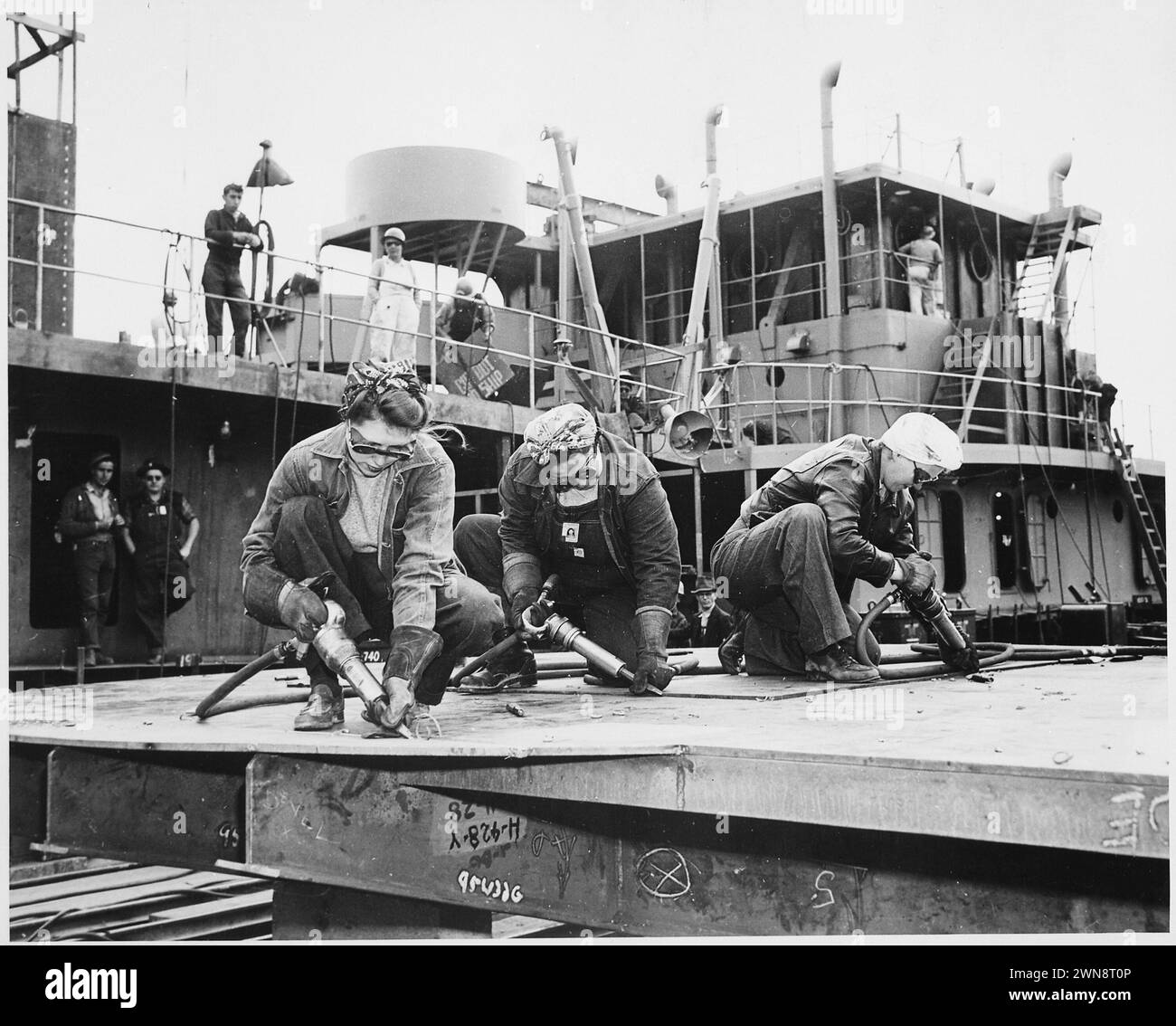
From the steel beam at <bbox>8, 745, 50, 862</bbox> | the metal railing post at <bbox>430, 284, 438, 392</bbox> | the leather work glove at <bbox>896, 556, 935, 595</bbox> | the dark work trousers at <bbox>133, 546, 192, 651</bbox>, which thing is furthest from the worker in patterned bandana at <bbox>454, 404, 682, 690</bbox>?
the metal railing post at <bbox>430, 284, 438, 392</bbox>

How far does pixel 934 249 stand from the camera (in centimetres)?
1282

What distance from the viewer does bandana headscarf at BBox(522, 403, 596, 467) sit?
438 cm

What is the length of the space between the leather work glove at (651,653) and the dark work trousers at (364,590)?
85 cm

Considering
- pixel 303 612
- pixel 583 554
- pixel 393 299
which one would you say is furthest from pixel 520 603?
pixel 393 299

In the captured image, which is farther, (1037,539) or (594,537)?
(1037,539)

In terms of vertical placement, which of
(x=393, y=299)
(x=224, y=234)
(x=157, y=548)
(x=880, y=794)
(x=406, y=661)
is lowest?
(x=880, y=794)

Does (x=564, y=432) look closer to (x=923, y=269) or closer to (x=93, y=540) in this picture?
(x=93, y=540)

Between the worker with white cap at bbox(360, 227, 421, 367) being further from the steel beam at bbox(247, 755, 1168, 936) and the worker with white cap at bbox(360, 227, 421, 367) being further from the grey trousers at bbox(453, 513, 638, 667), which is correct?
the steel beam at bbox(247, 755, 1168, 936)

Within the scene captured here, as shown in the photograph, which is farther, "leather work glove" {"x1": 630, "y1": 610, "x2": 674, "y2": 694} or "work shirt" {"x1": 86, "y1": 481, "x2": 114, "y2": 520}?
"work shirt" {"x1": 86, "y1": 481, "x2": 114, "y2": 520}

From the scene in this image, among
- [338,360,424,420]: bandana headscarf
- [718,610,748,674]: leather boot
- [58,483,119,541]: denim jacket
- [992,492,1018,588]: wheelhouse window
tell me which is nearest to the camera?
[338,360,424,420]: bandana headscarf

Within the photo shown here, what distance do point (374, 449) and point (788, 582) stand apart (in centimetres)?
173

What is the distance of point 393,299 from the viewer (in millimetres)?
8758
